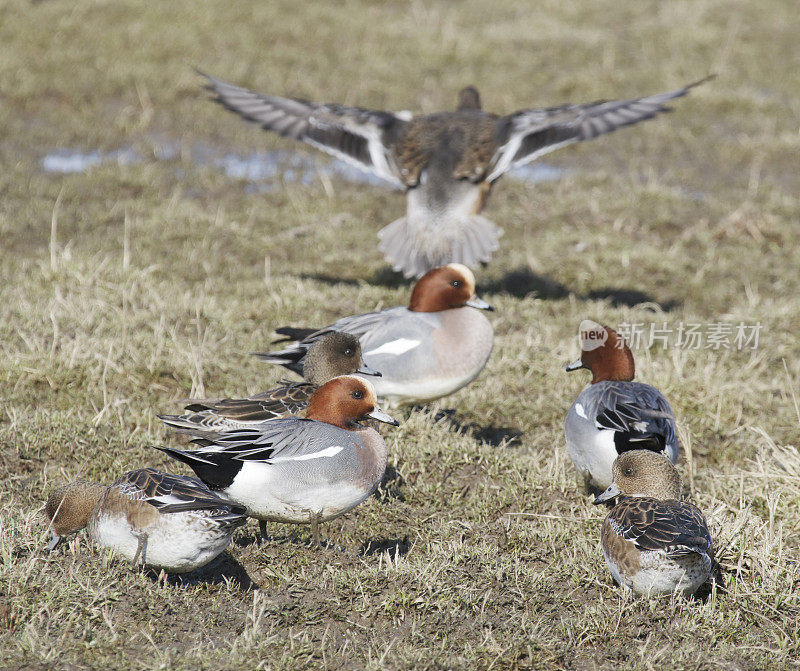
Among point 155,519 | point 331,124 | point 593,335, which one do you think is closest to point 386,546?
point 155,519

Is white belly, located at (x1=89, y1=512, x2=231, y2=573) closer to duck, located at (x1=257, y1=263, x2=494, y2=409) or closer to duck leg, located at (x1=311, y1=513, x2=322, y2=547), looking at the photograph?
duck leg, located at (x1=311, y1=513, x2=322, y2=547)

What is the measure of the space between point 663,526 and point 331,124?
4824 millimetres

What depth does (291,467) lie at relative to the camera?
3.30 meters

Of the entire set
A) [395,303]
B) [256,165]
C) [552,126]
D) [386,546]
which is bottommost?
[256,165]

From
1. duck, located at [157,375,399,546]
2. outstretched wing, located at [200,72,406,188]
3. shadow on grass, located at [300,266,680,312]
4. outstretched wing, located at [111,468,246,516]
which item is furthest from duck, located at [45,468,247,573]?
outstretched wing, located at [200,72,406,188]

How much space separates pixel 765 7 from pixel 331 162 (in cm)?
894

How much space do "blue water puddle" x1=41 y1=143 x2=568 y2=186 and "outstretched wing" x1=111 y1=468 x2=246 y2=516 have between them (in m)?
5.93

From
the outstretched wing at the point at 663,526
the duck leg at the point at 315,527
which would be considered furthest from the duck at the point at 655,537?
the duck leg at the point at 315,527

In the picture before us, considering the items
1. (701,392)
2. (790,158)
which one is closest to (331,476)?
(701,392)

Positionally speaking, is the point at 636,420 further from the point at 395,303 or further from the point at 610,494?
the point at 395,303

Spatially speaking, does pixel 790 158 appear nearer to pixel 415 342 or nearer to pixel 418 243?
pixel 418 243

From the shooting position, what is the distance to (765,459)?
4.28 meters

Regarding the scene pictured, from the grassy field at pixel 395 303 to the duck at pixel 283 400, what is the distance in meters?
0.48

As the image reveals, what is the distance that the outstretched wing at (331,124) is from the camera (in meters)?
6.89
